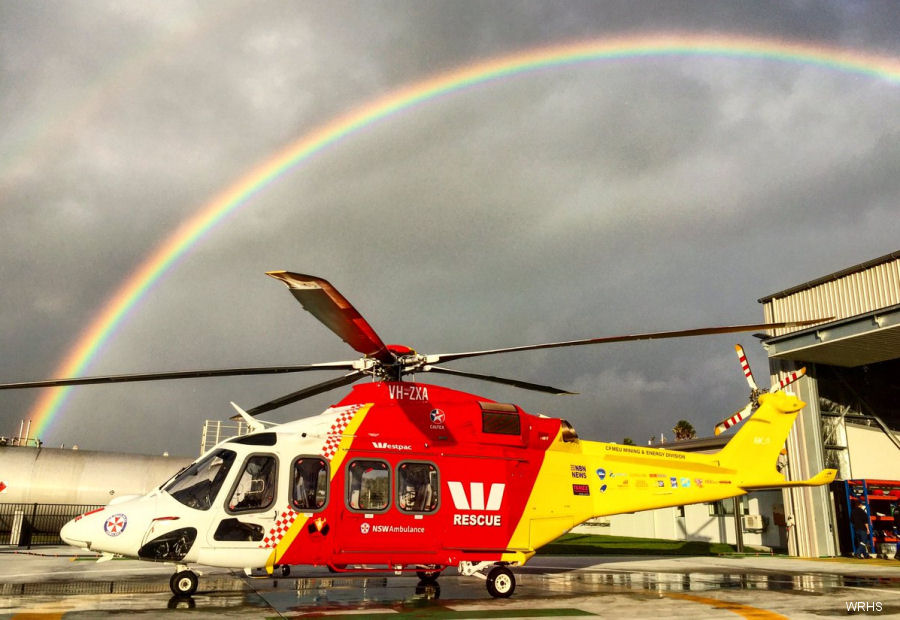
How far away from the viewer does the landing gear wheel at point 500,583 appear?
12.5 m

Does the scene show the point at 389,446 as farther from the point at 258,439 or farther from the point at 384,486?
the point at 258,439

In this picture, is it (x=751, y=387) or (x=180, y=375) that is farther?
(x=751, y=387)

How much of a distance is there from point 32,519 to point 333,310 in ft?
79.8

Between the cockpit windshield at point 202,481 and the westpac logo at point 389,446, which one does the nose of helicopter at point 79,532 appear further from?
the westpac logo at point 389,446

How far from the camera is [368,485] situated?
12281mm

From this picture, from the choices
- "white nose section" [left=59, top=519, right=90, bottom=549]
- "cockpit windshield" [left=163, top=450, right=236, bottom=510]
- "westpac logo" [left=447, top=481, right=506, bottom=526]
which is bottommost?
"white nose section" [left=59, top=519, right=90, bottom=549]

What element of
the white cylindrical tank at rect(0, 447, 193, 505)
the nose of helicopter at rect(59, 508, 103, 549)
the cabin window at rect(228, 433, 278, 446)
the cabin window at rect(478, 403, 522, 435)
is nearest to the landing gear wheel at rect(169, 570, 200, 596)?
the nose of helicopter at rect(59, 508, 103, 549)

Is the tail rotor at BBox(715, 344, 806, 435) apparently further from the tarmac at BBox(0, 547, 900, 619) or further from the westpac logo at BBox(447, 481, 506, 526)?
the westpac logo at BBox(447, 481, 506, 526)

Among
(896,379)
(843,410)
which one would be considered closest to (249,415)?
(843,410)

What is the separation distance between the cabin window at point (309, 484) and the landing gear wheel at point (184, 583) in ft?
6.70

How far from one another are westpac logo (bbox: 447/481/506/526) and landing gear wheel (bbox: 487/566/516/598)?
908mm

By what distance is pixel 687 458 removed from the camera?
611 inches

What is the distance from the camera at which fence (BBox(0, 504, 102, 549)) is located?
85.7ft

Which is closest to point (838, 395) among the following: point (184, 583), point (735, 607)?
point (735, 607)
